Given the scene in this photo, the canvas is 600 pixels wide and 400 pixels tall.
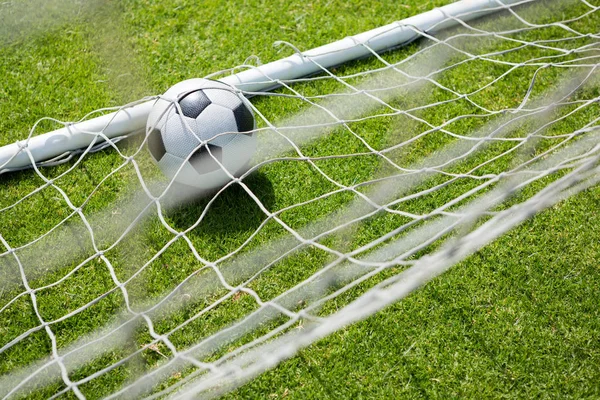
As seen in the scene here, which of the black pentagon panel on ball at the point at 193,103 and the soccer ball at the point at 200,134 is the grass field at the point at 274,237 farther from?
the black pentagon panel on ball at the point at 193,103

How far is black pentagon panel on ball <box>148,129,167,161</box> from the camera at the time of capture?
2516 millimetres

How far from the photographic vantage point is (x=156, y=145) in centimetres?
254

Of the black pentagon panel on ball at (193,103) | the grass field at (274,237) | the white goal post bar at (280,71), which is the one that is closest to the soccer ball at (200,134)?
the black pentagon panel on ball at (193,103)

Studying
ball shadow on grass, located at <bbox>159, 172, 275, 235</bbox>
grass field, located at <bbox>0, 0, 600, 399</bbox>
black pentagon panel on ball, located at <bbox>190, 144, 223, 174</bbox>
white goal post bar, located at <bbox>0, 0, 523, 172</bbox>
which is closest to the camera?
grass field, located at <bbox>0, 0, 600, 399</bbox>

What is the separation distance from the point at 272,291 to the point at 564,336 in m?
1.08

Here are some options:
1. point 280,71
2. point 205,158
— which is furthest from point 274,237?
point 280,71

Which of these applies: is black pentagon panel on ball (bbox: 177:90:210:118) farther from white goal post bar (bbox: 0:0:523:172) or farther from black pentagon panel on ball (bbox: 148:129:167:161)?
white goal post bar (bbox: 0:0:523:172)

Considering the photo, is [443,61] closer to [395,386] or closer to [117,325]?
[395,386]

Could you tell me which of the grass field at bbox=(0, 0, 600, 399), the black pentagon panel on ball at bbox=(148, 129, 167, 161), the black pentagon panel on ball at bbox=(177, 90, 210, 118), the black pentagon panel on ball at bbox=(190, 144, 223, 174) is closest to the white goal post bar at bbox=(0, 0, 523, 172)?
the grass field at bbox=(0, 0, 600, 399)

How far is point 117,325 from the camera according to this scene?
2322 millimetres

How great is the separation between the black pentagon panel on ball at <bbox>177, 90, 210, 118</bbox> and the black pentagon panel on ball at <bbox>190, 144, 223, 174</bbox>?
15cm

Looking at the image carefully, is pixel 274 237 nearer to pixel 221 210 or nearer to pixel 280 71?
pixel 221 210

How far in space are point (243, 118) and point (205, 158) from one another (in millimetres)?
232

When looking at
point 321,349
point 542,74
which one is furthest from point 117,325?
point 542,74
